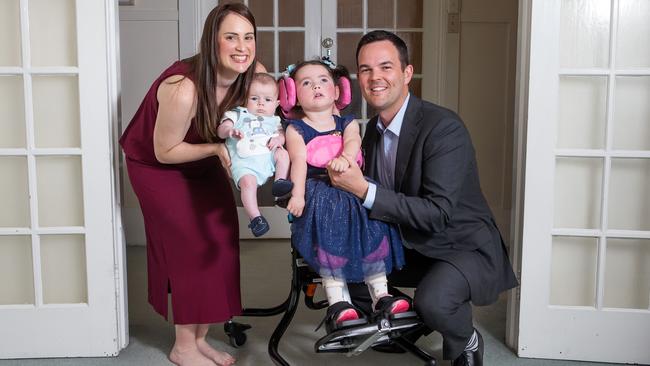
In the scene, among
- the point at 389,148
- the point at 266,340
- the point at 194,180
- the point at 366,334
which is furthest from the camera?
the point at 266,340

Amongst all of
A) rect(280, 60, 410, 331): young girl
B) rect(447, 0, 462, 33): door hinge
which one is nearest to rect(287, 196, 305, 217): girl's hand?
rect(280, 60, 410, 331): young girl

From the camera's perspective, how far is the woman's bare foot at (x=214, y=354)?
259 cm

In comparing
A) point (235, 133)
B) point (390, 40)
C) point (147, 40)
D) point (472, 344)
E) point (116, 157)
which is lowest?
point (472, 344)

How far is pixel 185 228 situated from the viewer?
8.27 feet

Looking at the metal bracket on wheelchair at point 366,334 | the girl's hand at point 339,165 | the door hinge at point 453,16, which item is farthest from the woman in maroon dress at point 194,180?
the door hinge at point 453,16

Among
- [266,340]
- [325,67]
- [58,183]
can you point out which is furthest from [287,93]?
[266,340]

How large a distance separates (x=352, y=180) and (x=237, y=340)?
0.97 metres

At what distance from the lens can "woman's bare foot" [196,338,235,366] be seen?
2.59 m

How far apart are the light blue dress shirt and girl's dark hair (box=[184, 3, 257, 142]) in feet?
1.61

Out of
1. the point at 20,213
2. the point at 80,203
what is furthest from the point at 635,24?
the point at 20,213

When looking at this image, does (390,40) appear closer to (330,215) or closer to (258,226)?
(330,215)

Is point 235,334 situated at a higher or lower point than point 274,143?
lower

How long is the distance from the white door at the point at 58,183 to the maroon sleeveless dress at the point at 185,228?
172 mm

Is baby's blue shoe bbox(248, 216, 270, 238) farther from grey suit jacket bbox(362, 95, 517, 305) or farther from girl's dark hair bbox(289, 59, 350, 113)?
girl's dark hair bbox(289, 59, 350, 113)
